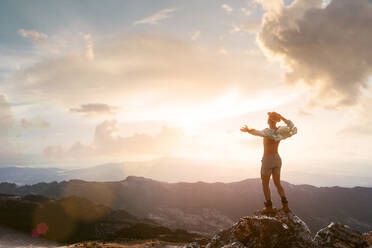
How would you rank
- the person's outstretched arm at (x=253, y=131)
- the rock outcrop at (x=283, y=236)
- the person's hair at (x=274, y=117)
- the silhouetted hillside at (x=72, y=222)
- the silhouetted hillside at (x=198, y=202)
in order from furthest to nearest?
the silhouetted hillside at (x=198, y=202) → the silhouetted hillside at (x=72, y=222) → the person's hair at (x=274, y=117) → the person's outstretched arm at (x=253, y=131) → the rock outcrop at (x=283, y=236)

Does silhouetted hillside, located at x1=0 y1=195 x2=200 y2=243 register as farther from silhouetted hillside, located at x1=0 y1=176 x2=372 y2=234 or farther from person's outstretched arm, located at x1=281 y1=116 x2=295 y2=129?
silhouetted hillside, located at x1=0 y1=176 x2=372 y2=234

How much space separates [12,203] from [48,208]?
38.9 ft

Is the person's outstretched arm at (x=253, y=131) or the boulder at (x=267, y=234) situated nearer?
the boulder at (x=267, y=234)

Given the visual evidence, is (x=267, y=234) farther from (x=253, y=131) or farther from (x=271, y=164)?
(x=253, y=131)

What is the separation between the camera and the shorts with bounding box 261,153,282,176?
9844 millimetres

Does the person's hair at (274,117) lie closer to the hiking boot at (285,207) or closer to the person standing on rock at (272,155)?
the person standing on rock at (272,155)

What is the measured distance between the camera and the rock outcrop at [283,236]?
8.09 m

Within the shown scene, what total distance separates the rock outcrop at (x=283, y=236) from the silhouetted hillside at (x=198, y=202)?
14556 centimetres

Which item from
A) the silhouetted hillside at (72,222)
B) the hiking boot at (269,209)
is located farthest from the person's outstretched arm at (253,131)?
the silhouetted hillside at (72,222)

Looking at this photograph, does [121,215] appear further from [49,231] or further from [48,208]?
[49,231]

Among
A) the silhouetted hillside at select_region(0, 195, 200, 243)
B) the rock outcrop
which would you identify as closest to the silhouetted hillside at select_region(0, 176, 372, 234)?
the silhouetted hillside at select_region(0, 195, 200, 243)

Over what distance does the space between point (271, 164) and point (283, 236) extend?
2.65 meters

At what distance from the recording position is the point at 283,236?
27.0ft

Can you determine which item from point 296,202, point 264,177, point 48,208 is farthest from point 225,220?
point 264,177
